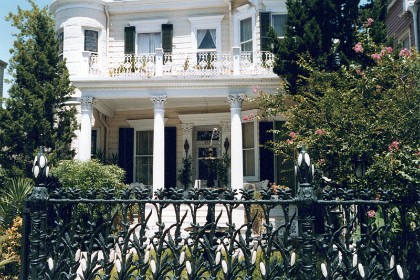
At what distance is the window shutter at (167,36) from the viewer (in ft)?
57.6

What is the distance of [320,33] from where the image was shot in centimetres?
1190

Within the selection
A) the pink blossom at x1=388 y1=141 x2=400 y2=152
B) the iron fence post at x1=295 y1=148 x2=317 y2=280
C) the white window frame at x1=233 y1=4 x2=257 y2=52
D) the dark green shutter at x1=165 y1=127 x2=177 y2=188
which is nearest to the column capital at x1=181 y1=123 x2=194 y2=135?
the dark green shutter at x1=165 y1=127 x2=177 y2=188

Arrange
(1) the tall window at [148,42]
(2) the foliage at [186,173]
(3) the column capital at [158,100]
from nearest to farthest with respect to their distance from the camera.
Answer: (3) the column capital at [158,100], (2) the foliage at [186,173], (1) the tall window at [148,42]

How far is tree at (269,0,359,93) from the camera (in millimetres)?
12039

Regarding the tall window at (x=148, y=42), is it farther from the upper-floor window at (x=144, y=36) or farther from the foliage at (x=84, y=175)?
the foliage at (x=84, y=175)

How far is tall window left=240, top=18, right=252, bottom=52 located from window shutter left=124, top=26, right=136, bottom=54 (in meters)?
4.77

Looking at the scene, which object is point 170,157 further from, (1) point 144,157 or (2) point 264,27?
(2) point 264,27

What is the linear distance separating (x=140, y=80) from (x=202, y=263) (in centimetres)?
1136

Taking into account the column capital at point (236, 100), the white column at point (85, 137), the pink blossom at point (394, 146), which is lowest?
the pink blossom at point (394, 146)

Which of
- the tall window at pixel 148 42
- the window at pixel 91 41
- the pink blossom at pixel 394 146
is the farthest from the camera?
the tall window at pixel 148 42

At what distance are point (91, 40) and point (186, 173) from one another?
282 inches

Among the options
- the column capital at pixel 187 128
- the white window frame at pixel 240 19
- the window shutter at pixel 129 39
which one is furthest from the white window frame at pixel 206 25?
the column capital at pixel 187 128

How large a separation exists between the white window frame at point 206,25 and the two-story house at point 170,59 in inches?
1.6

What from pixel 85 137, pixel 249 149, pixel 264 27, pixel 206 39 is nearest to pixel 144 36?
pixel 206 39
